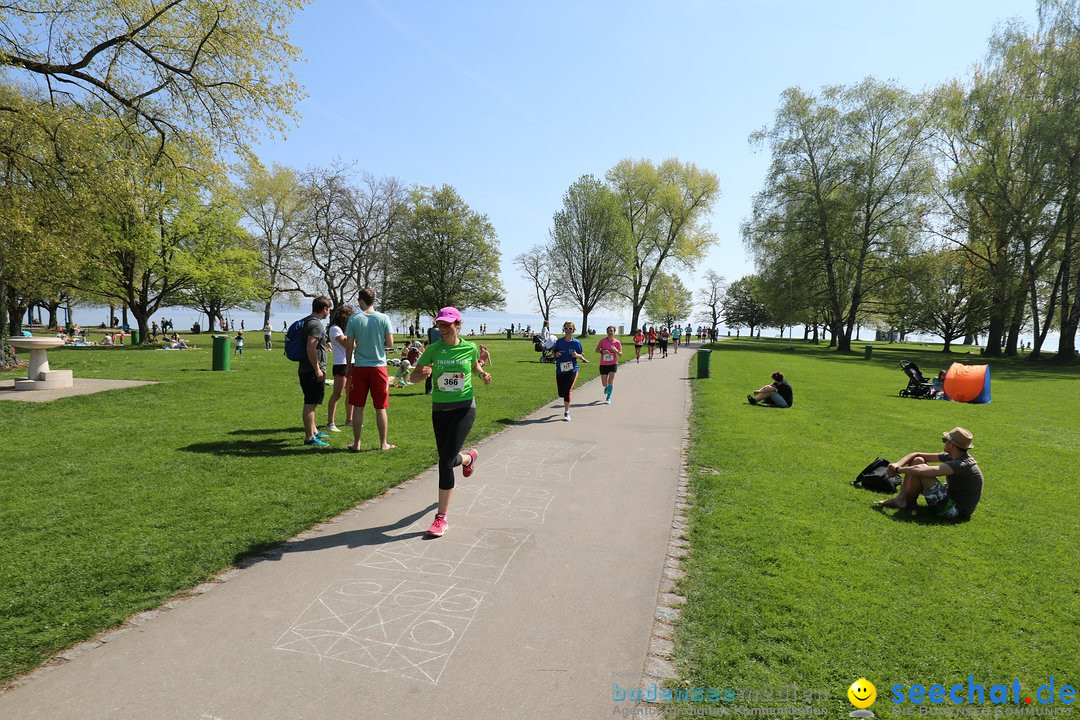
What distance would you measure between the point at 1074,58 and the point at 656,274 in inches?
1274

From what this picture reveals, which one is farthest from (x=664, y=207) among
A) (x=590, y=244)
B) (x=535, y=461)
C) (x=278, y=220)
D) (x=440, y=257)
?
(x=535, y=461)

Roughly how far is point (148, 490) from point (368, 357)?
290 centimetres

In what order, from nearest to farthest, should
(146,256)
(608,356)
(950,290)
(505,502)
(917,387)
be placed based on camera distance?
(505,502) < (608,356) < (917,387) < (146,256) < (950,290)

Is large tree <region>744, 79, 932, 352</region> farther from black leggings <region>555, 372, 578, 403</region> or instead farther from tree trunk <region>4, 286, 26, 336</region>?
tree trunk <region>4, 286, 26, 336</region>

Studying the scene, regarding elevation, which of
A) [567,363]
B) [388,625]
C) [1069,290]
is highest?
[1069,290]

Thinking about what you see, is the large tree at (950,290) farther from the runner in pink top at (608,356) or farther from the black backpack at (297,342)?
the black backpack at (297,342)

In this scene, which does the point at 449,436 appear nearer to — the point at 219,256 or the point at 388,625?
the point at 388,625

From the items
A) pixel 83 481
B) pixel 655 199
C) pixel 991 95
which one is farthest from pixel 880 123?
pixel 83 481

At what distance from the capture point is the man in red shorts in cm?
756

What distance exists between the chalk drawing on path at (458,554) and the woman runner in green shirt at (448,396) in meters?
0.25

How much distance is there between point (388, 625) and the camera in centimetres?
354

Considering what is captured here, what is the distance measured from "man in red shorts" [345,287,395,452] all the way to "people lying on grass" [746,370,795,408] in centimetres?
991

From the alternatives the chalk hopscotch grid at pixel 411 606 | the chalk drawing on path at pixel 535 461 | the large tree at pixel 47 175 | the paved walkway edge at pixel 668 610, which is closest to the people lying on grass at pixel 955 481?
the paved walkway edge at pixel 668 610

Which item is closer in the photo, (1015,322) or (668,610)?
(668,610)
